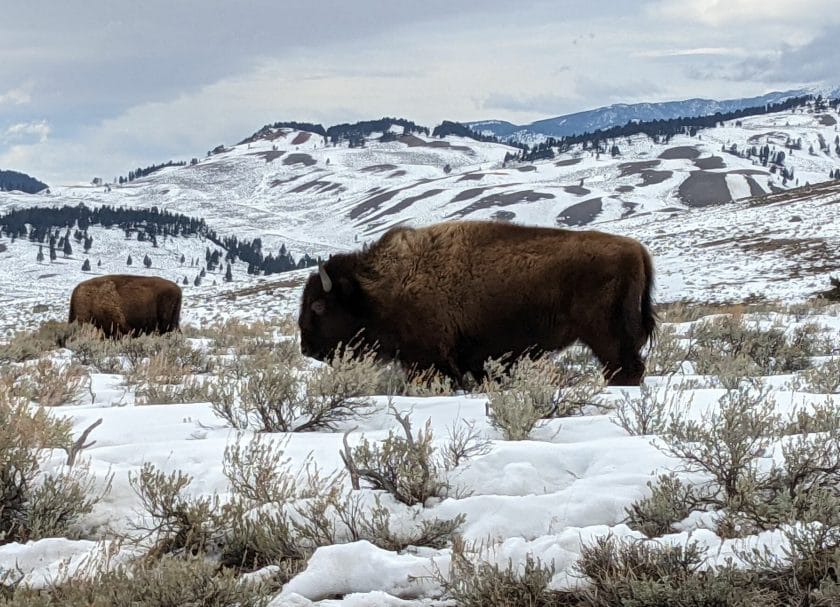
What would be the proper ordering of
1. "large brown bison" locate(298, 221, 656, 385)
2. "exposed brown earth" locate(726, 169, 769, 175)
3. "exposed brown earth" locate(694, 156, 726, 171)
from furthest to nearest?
"exposed brown earth" locate(694, 156, 726, 171), "exposed brown earth" locate(726, 169, 769, 175), "large brown bison" locate(298, 221, 656, 385)

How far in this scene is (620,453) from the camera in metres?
3.59

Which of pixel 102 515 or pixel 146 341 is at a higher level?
pixel 102 515

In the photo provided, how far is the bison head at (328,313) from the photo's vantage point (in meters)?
7.28

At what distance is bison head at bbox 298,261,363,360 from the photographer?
7277 mm

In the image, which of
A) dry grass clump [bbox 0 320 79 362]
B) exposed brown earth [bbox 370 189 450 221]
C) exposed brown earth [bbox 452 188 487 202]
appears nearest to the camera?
dry grass clump [bbox 0 320 79 362]

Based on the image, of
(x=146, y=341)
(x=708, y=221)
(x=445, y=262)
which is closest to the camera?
(x=445, y=262)

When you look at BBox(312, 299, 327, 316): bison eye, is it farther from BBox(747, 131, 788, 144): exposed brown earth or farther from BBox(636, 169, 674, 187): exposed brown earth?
BBox(747, 131, 788, 144): exposed brown earth

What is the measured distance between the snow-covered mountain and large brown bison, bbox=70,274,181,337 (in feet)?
61.9

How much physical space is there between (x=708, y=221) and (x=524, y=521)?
4970 cm

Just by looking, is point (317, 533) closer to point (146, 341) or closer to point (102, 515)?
point (102, 515)

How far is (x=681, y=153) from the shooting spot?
518ft

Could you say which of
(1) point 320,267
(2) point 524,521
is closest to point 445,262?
(1) point 320,267

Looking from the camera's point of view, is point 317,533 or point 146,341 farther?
point 146,341

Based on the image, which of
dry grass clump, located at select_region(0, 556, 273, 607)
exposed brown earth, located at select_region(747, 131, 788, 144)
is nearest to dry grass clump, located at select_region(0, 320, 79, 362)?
dry grass clump, located at select_region(0, 556, 273, 607)
